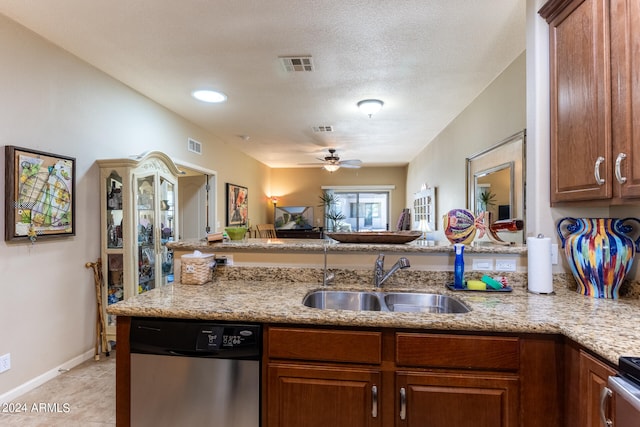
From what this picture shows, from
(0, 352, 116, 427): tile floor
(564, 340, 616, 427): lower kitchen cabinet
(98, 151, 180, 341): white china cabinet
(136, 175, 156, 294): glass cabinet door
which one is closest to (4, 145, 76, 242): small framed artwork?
(98, 151, 180, 341): white china cabinet

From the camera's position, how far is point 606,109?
1.31 m

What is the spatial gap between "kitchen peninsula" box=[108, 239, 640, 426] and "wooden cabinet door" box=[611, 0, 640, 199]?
1.88 ft

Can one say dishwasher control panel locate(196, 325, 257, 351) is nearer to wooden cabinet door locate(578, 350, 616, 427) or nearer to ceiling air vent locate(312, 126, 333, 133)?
wooden cabinet door locate(578, 350, 616, 427)

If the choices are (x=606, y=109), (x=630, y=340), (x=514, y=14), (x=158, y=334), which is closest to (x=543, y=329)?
(x=630, y=340)

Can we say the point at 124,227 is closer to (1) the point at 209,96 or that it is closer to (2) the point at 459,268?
(1) the point at 209,96

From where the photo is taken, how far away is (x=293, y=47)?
2.44 meters

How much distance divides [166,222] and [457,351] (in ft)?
10.4

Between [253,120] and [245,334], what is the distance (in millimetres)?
3486

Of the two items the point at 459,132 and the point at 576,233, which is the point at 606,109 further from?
the point at 459,132

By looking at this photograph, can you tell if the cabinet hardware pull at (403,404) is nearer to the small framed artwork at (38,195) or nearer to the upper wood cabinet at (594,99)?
the upper wood cabinet at (594,99)

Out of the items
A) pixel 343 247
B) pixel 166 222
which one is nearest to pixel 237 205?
pixel 166 222

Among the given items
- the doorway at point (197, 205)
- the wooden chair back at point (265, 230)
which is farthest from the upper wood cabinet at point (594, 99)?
the wooden chair back at point (265, 230)

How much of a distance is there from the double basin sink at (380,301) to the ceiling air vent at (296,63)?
6.44 feet

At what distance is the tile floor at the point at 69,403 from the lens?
1923mm
